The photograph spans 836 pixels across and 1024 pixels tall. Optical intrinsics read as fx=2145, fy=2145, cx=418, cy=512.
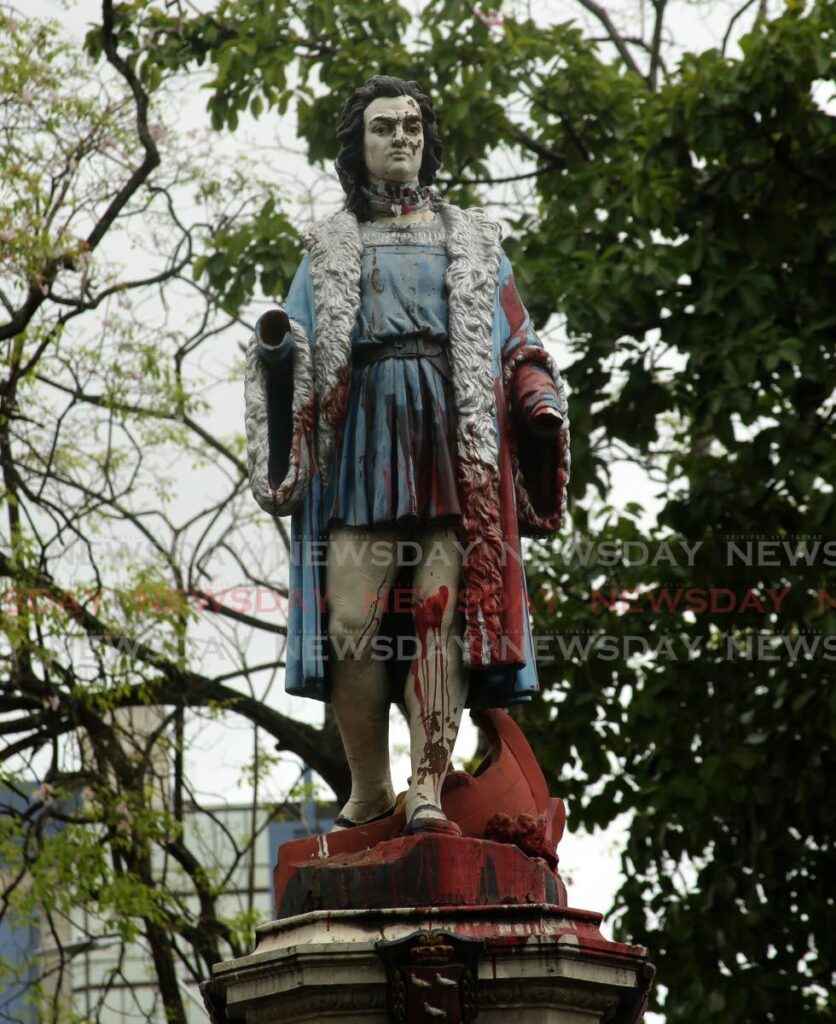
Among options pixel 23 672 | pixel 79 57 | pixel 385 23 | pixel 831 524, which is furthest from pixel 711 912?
pixel 79 57

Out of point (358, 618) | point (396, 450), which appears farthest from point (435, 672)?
point (396, 450)

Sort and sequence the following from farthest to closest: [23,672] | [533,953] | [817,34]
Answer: [23,672] → [817,34] → [533,953]

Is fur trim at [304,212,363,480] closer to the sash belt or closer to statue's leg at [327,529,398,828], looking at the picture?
the sash belt

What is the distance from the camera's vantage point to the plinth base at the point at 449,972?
6551mm

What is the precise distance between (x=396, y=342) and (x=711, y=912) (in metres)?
6.44

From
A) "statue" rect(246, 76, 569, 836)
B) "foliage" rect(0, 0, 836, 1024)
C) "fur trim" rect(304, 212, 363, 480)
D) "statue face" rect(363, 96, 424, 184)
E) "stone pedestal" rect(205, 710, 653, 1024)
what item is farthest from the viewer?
"foliage" rect(0, 0, 836, 1024)

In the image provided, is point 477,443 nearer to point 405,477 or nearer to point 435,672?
point 405,477

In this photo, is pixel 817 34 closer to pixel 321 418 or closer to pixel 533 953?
pixel 321 418

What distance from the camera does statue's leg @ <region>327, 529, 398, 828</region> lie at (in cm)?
723

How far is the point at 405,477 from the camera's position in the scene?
23.6 feet

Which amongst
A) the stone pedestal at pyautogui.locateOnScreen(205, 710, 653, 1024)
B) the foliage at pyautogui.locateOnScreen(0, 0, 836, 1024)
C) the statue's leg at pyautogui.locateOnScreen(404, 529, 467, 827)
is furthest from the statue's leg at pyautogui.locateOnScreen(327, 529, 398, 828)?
the foliage at pyautogui.locateOnScreen(0, 0, 836, 1024)

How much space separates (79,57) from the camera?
15031 millimetres

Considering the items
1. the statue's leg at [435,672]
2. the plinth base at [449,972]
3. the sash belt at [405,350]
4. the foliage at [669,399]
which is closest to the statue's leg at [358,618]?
the statue's leg at [435,672]

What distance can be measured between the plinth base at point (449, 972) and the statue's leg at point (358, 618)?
0.87 meters
